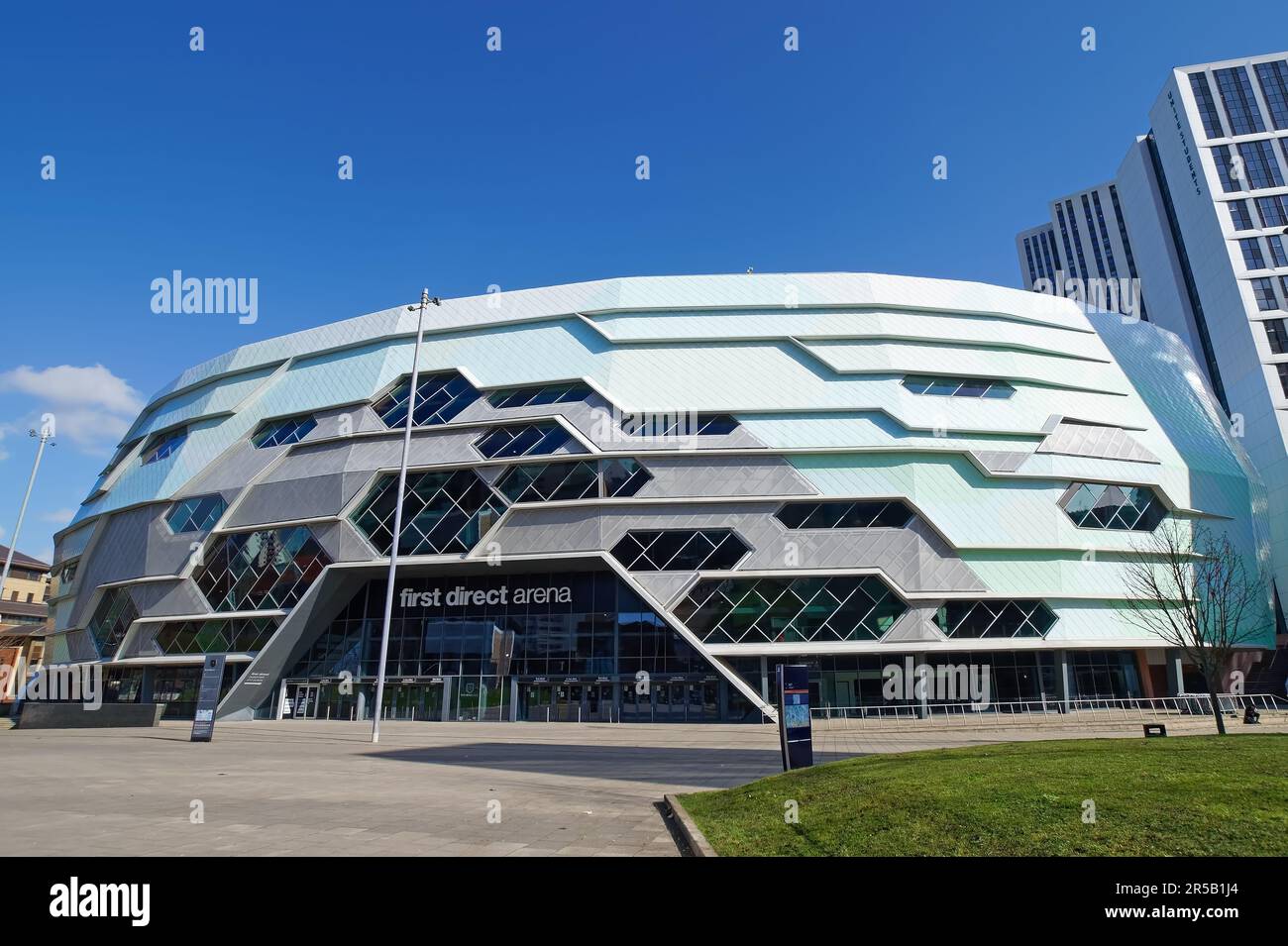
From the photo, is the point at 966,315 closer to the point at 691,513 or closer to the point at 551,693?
the point at 691,513

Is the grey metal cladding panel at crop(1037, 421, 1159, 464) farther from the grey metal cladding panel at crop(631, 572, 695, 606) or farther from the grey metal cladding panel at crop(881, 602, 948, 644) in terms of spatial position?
the grey metal cladding panel at crop(631, 572, 695, 606)

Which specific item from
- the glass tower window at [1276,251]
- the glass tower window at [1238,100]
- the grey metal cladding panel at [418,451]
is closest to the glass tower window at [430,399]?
the grey metal cladding panel at [418,451]

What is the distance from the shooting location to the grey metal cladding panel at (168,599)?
4169cm

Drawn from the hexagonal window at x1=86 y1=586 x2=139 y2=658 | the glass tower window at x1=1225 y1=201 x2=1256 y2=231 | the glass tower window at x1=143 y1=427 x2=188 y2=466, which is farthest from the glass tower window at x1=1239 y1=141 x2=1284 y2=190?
the hexagonal window at x1=86 y1=586 x2=139 y2=658

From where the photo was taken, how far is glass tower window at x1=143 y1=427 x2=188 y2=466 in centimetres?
4853

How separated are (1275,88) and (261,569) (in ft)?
265

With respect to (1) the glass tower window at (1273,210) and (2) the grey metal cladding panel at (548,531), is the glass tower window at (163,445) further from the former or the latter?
(1) the glass tower window at (1273,210)

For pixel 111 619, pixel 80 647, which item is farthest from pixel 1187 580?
pixel 80 647

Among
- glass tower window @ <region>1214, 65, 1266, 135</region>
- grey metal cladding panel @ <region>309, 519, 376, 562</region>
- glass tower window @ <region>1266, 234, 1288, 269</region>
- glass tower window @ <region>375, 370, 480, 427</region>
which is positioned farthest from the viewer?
glass tower window @ <region>1214, 65, 1266, 135</region>

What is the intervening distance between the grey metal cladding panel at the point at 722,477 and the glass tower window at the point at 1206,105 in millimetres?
50361

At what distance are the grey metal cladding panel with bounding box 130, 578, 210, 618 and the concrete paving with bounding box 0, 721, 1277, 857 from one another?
10782 mm
